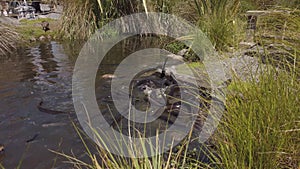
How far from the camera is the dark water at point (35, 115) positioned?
2.61 meters

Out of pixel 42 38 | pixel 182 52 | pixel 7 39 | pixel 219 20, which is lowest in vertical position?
pixel 182 52

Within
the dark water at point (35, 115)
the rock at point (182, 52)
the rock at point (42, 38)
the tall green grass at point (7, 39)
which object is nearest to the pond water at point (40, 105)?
the dark water at point (35, 115)

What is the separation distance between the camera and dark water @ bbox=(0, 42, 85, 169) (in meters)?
2.61

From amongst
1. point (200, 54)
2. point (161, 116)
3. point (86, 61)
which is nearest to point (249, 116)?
point (161, 116)

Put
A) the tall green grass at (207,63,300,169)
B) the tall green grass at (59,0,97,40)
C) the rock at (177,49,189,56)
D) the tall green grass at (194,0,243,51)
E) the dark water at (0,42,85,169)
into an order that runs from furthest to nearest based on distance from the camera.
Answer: the tall green grass at (59,0,97,40)
the rock at (177,49,189,56)
the tall green grass at (194,0,243,51)
the dark water at (0,42,85,169)
the tall green grass at (207,63,300,169)

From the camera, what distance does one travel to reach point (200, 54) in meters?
4.71

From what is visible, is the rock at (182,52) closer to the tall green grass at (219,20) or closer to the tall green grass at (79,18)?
the tall green grass at (219,20)

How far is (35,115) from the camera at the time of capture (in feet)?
11.4

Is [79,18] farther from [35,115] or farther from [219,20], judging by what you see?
[35,115]

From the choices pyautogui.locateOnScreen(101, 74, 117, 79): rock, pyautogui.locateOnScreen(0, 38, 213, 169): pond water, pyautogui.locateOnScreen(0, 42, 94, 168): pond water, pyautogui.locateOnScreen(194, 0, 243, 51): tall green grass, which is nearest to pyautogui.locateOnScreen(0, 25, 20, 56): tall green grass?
pyautogui.locateOnScreen(0, 38, 213, 169): pond water

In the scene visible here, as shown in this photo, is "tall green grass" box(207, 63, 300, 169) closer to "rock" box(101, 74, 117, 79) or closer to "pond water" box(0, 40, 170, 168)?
"pond water" box(0, 40, 170, 168)

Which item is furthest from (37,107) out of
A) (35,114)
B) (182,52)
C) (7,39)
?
(7,39)

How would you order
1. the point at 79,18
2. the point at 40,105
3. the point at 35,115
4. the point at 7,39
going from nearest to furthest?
the point at 35,115, the point at 40,105, the point at 7,39, the point at 79,18

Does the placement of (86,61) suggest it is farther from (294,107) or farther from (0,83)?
(294,107)
